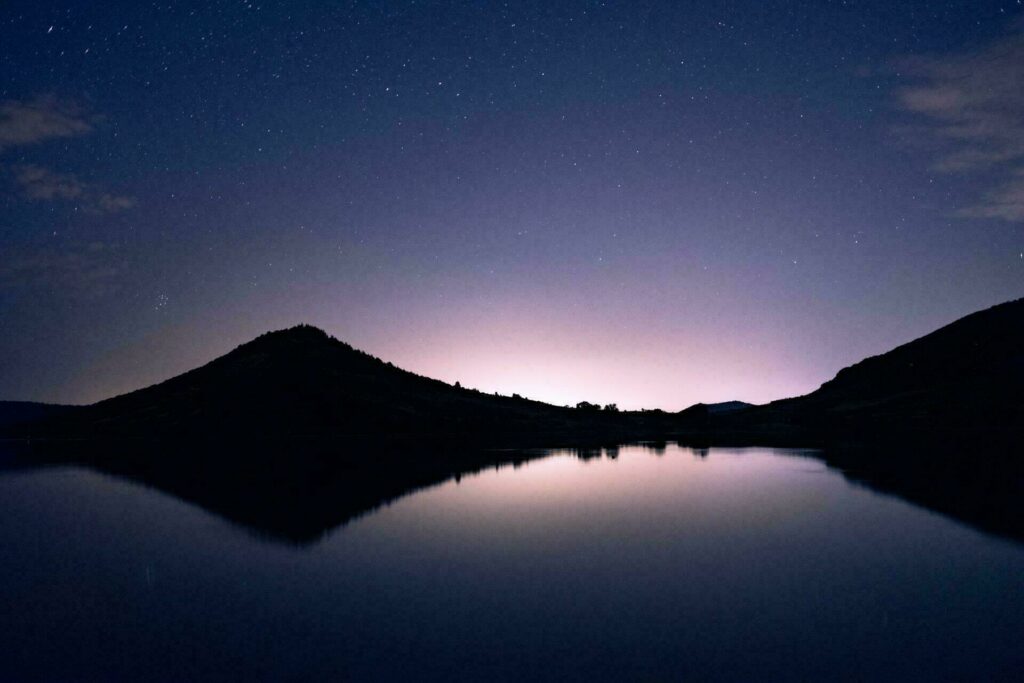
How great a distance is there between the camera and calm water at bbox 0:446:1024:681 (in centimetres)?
1271

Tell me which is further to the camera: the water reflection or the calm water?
the water reflection

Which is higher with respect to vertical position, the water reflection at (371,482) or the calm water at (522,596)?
the water reflection at (371,482)

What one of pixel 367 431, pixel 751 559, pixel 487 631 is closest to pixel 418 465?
pixel 751 559

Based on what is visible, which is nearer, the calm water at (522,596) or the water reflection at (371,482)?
the calm water at (522,596)

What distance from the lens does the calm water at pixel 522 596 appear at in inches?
500

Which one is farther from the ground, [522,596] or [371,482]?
[371,482]

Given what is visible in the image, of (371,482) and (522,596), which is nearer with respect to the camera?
(522,596)

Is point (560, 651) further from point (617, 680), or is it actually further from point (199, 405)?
point (199, 405)

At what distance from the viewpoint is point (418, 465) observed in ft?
211

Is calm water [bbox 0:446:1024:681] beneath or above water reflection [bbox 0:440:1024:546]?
beneath

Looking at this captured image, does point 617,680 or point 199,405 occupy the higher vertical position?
point 199,405

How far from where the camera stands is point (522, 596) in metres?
17.6

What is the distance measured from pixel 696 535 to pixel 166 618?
18.8 m

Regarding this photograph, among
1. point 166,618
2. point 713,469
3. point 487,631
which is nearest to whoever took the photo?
point 487,631
